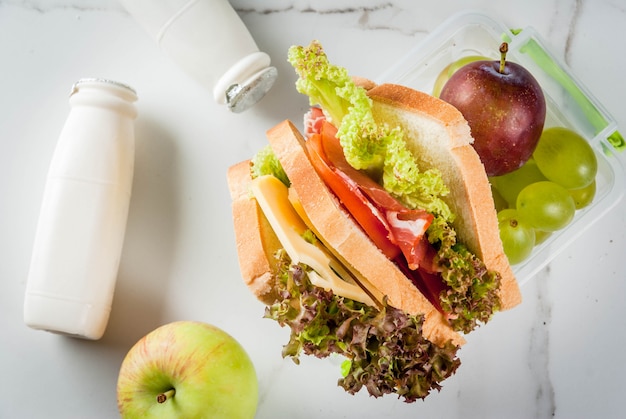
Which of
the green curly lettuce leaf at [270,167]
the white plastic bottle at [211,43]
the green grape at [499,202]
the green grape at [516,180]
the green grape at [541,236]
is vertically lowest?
the green grape at [541,236]

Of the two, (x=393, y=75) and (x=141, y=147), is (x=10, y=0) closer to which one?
(x=141, y=147)

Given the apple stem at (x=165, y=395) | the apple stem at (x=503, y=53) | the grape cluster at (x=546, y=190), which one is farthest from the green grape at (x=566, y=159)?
the apple stem at (x=165, y=395)

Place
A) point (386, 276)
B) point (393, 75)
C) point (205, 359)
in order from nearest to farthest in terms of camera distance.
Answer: point (386, 276)
point (205, 359)
point (393, 75)

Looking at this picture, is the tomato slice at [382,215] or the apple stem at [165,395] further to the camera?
the apple stem at [165,395]

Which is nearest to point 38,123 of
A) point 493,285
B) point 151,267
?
point 151,267

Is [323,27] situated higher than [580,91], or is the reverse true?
[323,27]

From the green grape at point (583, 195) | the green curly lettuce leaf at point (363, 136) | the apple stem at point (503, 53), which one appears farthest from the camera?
the green grape at point (583, 195)

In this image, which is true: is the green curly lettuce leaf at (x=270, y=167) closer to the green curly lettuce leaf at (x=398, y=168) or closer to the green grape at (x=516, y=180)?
the green curly lettuce leaf at (x=398, y=168)

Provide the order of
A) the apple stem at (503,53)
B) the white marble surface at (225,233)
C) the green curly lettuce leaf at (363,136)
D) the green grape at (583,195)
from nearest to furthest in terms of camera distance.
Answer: the green curly lettuce leaf at (363,136), the apple stem at (503,53), the green grape at (583,195), the white marble surface at (225,233)
